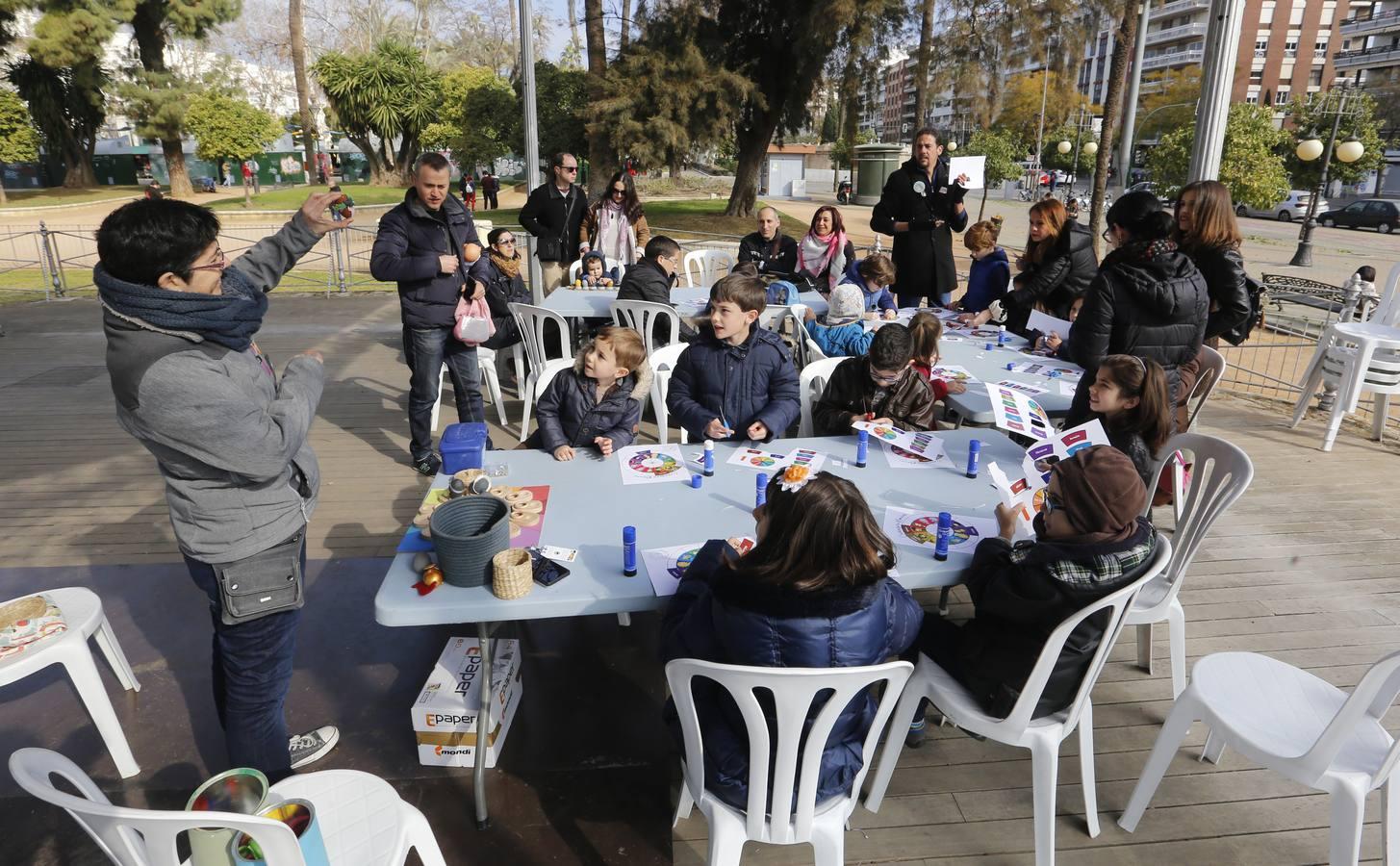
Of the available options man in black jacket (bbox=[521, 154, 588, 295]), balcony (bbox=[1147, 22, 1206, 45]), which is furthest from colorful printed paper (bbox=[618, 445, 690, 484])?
balcony (bbox=[1147, 22, 1206, 45])

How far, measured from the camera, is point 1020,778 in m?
2.56

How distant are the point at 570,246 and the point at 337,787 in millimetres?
5996

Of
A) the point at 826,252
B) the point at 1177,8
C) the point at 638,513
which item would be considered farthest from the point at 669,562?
the point at 1177,8

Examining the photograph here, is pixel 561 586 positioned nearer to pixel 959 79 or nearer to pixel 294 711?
pixel 294 711

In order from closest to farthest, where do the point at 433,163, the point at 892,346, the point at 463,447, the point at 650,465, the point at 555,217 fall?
the point at 463,447 < the point at 650,465 < the point at 892,346 < the point at 433,163 < the point at 555,217

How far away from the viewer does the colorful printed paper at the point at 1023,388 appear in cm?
386

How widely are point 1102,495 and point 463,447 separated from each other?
6.65 ft

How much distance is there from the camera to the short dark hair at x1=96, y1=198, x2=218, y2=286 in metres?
1.76

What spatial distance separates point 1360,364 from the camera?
527cm

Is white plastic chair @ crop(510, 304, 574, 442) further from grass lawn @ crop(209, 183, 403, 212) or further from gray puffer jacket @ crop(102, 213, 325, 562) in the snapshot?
grass lawn @ crop(209, 183, 403, 212)

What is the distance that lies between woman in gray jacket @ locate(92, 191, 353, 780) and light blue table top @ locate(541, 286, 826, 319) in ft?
11.8

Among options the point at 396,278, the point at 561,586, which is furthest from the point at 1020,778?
the point at 396,278

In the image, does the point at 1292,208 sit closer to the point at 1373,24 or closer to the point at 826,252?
the point at 826,252

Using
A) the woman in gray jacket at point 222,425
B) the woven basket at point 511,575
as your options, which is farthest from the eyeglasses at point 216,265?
the woven basket at point 511,575
